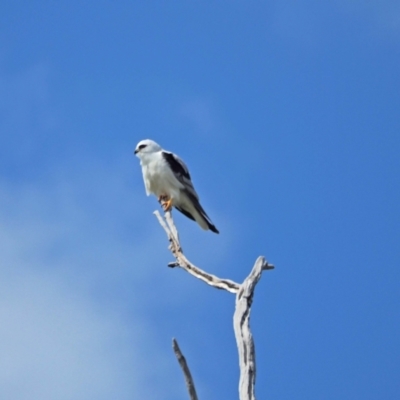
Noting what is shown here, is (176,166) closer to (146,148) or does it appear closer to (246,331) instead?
(146,148)

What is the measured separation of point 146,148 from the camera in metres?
11.3

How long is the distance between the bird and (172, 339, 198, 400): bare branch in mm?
4925

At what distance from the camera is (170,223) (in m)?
8.91

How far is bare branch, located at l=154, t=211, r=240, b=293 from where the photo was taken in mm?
7238

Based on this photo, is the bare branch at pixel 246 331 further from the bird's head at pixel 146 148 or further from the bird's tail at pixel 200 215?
the bird's head at pixel 146 148

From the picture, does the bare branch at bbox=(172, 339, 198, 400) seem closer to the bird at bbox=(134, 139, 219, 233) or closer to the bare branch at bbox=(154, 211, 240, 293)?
the bare branch at bbox=(154, 211, 240, 293)

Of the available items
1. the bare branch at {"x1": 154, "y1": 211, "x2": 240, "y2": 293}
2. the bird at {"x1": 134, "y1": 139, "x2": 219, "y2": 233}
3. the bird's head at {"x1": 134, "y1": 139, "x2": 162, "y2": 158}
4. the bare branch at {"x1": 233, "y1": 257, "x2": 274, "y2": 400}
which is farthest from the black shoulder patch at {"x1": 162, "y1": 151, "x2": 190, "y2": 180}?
the bare branch at {"x1": 233, "y1": 257, "x2": 274, "y2": 400}

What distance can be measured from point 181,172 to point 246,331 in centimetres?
460

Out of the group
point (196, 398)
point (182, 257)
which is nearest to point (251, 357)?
point (196, 398)

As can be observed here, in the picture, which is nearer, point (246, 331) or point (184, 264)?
point (246, 331)

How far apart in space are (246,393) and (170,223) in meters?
2.99

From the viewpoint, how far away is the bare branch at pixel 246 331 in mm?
6293

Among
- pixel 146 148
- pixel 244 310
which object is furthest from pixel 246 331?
pixel 146 148

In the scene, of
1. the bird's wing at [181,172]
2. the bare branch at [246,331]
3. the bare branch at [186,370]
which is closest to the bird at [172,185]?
the bird's wing at [181,172]
